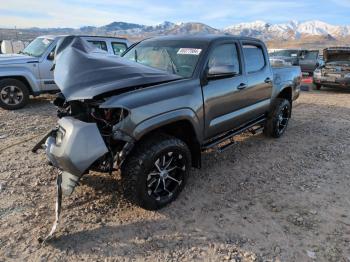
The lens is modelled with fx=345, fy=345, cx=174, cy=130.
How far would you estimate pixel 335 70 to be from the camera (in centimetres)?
1260

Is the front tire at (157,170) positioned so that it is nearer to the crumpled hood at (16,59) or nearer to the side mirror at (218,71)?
the side mirror at (218,71)

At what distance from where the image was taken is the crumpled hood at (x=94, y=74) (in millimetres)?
3389

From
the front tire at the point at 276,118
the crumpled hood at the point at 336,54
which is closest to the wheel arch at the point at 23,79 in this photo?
the front tire at the point at 276,118

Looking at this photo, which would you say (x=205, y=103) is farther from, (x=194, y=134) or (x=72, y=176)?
(x=72, y=176)

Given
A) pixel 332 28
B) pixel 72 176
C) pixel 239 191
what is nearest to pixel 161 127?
pixel 72 176

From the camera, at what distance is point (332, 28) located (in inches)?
6476

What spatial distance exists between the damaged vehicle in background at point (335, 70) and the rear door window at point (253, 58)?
8.20 metres

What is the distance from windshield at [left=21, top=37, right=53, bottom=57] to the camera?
8.67 meters

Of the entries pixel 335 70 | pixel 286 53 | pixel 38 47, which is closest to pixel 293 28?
pixel 286 53

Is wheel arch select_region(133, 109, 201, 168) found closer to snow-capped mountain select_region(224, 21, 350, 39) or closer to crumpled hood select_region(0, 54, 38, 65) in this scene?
crumpled hood select_region(0, 54, 38, 65)

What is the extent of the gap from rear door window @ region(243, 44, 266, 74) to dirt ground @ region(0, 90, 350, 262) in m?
1.37

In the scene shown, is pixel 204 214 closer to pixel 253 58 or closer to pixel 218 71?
pixel 218 71

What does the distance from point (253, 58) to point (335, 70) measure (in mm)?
8716

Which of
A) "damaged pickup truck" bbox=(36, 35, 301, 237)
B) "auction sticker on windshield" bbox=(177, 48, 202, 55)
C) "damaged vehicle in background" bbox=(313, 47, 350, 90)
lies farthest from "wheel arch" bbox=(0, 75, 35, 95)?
"damaged vehicle in background" bbox=(313, 47, 350, 90)
